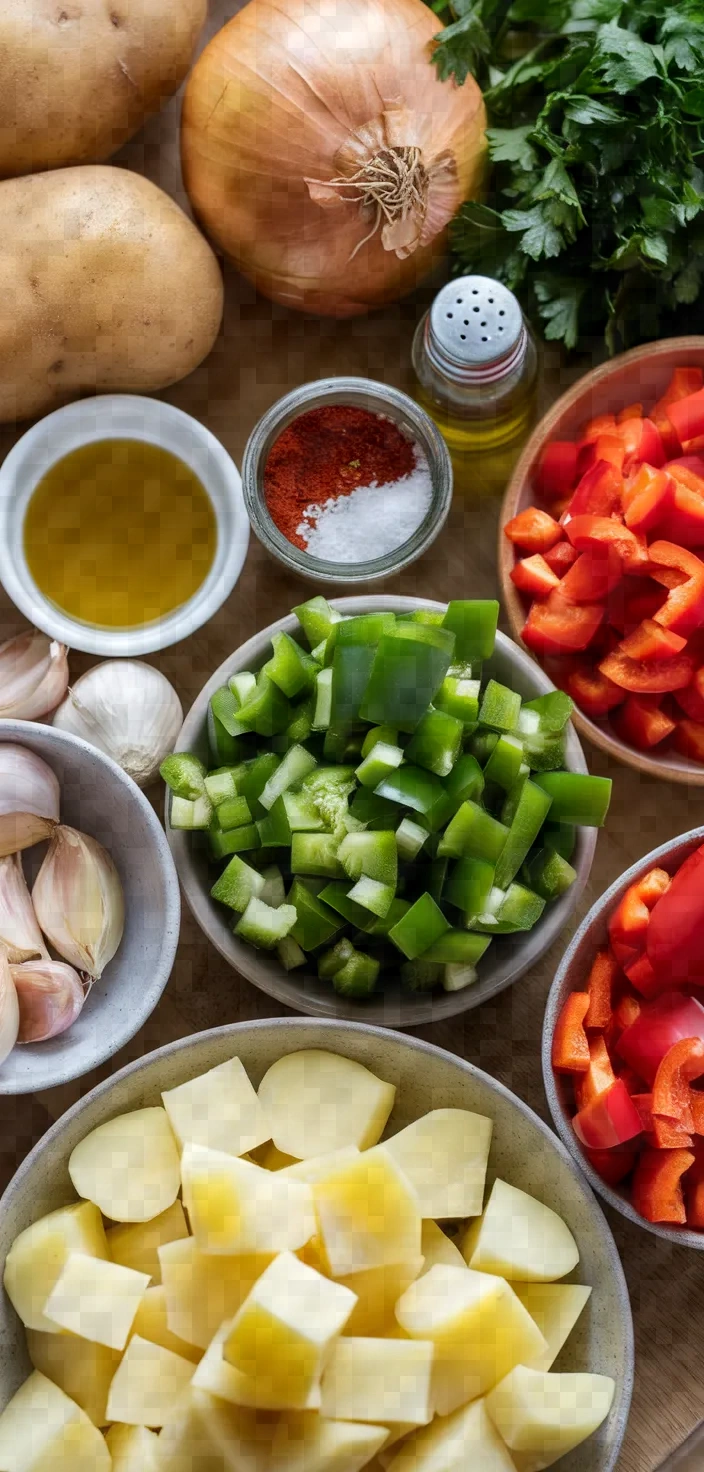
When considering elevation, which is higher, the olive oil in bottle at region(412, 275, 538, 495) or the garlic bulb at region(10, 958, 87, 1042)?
the olive oil in bottle at region(412, 275, 538, 495)

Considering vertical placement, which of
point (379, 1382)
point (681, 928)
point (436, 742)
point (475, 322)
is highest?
point (475, 322)

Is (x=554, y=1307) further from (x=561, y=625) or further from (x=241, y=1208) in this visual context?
(x=561, y=625)

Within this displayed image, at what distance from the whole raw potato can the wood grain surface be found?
0.14m

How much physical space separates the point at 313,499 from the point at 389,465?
109 mm

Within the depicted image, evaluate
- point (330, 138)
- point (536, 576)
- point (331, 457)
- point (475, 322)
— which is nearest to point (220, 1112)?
point (536, 576)

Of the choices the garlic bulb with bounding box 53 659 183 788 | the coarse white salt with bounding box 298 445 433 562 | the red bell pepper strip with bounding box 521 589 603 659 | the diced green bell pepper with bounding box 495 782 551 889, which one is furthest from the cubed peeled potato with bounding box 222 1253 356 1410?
the coarse white salt with bounding box 298 445 433 562

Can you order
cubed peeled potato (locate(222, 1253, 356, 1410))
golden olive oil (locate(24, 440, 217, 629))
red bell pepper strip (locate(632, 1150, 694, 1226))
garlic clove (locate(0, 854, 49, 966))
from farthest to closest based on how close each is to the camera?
golden olive oil (locate(24, 440, 217, 629)) → garlic clove (locate(0, 854, 49, 966)) → red bell pepper strip (locate(632, 1150, 694, 1226)) → cubed peeled potato (locate(222, 1253, 356, 1410))

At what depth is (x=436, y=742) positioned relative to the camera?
137 centimetres

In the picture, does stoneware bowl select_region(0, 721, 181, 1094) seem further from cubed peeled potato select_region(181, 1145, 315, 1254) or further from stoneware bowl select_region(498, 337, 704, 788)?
stoneware bowl select_region(498, 337, 704, 788)

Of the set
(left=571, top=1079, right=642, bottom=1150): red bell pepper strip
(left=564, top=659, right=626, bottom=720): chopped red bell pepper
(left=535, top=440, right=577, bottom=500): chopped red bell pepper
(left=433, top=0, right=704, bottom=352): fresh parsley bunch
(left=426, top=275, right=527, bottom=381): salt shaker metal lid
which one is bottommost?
(left=571, top=1079, right=642, bottom=1150): red bell pepper strip

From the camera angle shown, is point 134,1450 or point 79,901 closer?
point 134,1450

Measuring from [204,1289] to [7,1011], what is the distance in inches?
14.0

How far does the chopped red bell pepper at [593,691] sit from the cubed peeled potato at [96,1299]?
82cm

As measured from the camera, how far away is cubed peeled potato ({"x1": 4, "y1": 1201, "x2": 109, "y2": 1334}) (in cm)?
130
